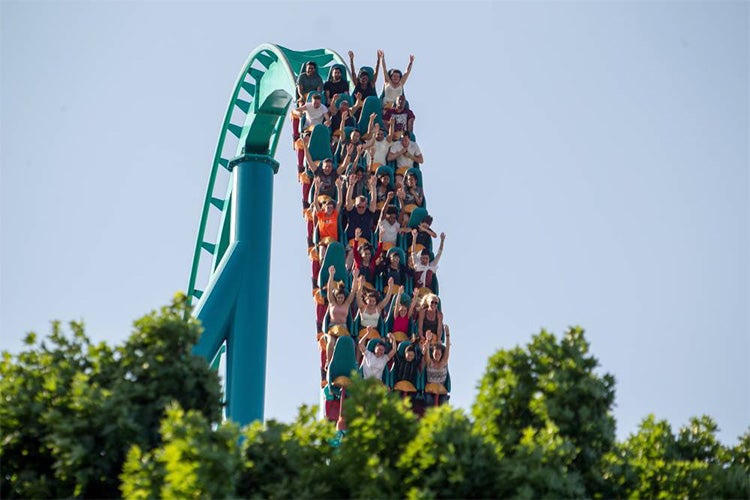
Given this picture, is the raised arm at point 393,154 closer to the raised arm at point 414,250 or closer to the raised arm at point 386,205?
the raised arm at point 386,205

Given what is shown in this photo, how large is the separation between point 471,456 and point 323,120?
819 centimetres

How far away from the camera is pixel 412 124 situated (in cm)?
1529

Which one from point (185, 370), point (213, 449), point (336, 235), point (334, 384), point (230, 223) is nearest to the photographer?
point (213, 449)

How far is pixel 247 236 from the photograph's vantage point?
48.2 ft

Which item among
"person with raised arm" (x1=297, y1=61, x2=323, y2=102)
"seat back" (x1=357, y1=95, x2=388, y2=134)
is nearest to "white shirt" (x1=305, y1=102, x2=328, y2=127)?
"person with raised arm" (x1=297, y1=61, x2=323, y2=102)

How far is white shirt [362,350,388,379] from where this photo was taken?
12.7m

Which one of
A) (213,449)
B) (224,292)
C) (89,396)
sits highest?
(224,292)

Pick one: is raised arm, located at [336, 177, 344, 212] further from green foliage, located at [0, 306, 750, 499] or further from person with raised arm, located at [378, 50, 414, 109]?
green foliage, located at [0, 306, 750, 499]

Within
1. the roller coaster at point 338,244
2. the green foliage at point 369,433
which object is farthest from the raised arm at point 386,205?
the green foliage at point 369,433

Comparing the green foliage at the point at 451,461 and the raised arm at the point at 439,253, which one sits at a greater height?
the raised arm at the point at 439,253

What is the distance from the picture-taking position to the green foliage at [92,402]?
718cm

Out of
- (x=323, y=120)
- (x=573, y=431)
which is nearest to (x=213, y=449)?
(x=573, y=431)

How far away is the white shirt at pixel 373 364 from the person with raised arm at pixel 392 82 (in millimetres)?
3699

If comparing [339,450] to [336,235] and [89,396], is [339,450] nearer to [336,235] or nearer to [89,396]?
[89,396]
